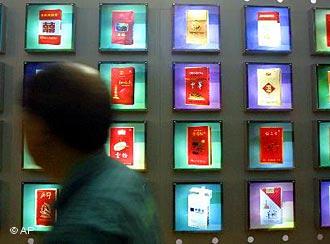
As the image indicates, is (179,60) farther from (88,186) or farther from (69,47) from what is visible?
(88,186)

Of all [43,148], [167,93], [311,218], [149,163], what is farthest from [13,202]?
[43,148]

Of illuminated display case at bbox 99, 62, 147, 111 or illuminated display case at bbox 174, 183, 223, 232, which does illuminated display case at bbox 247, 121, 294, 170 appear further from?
illuminated display case at bbox 99, 62, 147, 111

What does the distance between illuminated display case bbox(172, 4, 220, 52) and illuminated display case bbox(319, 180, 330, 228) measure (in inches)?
51.4

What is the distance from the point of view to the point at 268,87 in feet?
11.5

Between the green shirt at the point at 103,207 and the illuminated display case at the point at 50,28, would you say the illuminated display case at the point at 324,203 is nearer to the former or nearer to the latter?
the illuminated display case at the point at 50,28

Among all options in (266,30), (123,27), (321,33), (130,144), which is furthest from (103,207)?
(321,33)

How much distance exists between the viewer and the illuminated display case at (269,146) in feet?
11.4

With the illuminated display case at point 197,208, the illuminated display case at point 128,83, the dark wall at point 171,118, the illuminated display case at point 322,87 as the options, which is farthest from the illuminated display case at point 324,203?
the illuminated display case at point 128,83

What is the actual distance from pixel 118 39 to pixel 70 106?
250 cm

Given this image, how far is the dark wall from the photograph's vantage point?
343cm

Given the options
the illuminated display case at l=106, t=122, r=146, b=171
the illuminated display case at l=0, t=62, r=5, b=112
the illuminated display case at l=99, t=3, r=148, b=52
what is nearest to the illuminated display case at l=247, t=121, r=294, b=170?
the illuminated display case at l=106, t=122, r=146, b=171

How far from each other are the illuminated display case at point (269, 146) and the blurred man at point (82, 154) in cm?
244

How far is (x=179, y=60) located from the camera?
11.5 feet

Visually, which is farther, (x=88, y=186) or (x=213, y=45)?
(x=213, y=45)
